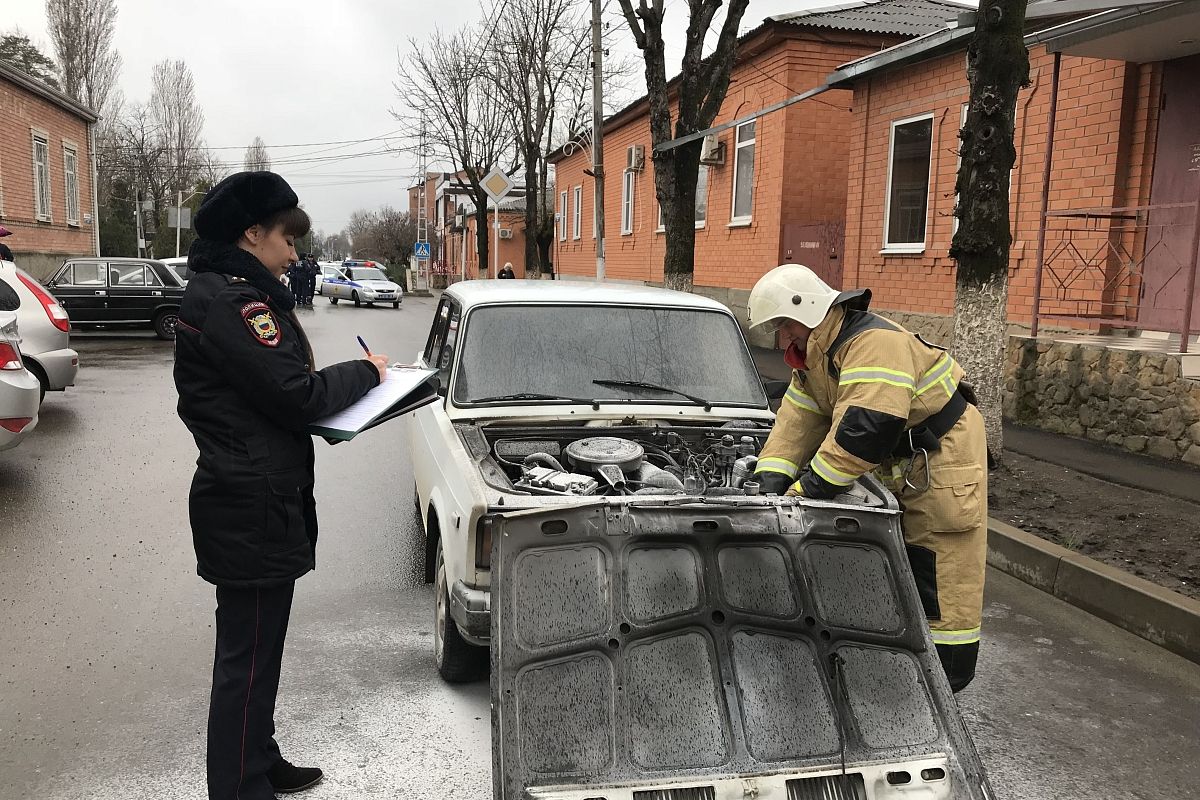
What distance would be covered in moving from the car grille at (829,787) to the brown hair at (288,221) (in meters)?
2.09

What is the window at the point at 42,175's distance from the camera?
2670 centimetres

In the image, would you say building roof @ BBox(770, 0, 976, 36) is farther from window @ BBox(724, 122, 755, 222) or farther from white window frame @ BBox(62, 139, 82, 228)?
white window frame @ BBox(62, 139, 82, 228)

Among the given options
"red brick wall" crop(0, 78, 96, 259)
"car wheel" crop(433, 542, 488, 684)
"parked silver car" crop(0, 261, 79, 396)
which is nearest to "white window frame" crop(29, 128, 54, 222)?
"red brick wall" crop(0, 78, 96, 259)

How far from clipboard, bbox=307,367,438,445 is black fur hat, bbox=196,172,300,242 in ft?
1.96

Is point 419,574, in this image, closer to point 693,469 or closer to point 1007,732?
point 693,469

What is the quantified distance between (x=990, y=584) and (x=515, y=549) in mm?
3851

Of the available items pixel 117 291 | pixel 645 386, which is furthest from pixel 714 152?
pixel 645 386

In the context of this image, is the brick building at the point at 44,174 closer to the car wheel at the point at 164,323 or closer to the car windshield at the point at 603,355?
the car wheel at the point at 164,323

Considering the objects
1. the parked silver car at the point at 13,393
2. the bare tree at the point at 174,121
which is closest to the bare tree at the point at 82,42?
the bare tree at the point at 174,121

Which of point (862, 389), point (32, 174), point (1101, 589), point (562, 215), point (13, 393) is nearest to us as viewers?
point (862, 389)

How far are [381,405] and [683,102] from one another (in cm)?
1045

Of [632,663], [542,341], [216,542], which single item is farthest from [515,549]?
[542,341]

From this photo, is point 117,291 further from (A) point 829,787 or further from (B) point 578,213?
(A) point 829,787

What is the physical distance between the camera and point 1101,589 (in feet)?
16.2
